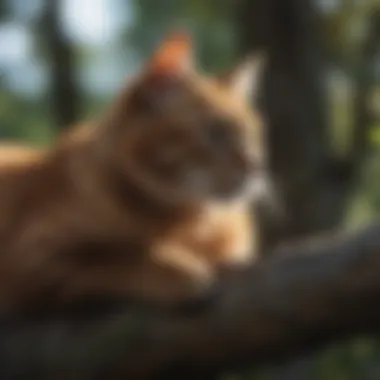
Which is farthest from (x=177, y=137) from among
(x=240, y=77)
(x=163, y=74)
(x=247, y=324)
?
(x=247, y=324)

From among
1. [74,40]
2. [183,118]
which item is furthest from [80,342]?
[74,40]

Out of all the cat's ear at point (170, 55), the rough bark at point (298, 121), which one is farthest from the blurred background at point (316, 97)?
the cat's ear at point (170, 55)

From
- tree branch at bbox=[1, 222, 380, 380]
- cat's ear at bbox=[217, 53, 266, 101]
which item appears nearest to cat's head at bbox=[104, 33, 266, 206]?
cat's ear at bbox=[217, 53, 266, 101]

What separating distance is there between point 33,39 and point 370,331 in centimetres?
278

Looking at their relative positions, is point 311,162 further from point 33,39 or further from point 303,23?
point 33,39

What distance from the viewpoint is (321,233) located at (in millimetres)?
2793

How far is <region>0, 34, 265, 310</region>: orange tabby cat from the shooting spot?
6.29 feet

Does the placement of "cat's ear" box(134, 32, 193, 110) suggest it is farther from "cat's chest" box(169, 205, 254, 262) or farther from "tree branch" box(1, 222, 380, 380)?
"tree branch" box(1, 222, 380, 380)

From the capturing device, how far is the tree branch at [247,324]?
1763 millimetres

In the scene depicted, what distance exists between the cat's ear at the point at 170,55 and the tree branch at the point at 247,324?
42 centimetres

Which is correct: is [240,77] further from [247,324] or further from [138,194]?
[247,324]

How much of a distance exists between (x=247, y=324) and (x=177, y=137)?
0.43 m

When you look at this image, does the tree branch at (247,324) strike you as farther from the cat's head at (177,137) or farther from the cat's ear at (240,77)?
the cat's ear at (240,77)

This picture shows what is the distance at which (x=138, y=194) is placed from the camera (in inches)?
79.8
